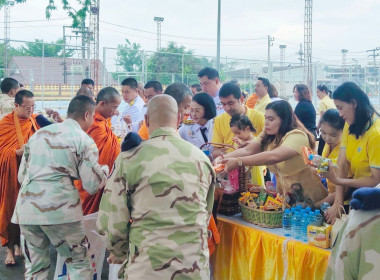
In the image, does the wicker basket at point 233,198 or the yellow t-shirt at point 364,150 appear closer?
the yellow t-shirt at point 364,150

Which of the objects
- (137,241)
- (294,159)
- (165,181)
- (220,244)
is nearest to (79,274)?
(220,244)

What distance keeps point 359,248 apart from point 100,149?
9.24 ft

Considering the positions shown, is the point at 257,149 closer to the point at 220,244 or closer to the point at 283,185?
the point at 283,185

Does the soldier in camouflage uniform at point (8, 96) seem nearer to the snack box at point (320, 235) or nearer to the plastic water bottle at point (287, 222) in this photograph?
the plastic water bottle at point (287, 222)

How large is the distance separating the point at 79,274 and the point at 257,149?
1.62 meters

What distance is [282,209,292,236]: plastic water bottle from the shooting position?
2863 millimetres

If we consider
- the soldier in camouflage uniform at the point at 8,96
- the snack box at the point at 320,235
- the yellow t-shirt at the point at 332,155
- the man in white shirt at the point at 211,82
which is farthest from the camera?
the soldier in camouflage uniform at the point at 8,96

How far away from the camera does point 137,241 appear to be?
209 cm

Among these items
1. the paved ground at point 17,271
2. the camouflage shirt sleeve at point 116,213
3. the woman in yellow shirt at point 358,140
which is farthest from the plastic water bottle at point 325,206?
the paved ground at point 17,271

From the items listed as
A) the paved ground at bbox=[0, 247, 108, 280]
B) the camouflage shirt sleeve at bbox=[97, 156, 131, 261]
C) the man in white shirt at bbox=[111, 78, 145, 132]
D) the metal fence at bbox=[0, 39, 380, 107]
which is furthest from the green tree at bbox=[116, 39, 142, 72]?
the camouflage shirt sleeve at bbox=[97, 156, 131, 261]

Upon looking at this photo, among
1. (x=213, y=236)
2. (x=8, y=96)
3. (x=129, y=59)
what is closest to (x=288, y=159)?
(x=213, y=236)

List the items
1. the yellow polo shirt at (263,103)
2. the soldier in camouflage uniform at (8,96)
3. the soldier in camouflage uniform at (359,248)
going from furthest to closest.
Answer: the yellow polo shirt at (263,103), the soldier in camouflage uniform at (8,96), the soldier in camouflage uniform at (359,248)

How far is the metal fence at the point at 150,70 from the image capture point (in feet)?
38.9

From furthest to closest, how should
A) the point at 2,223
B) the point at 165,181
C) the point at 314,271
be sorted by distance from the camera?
the point at 2,223 → the point at 314,271 → the point at 165,181
